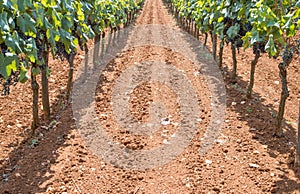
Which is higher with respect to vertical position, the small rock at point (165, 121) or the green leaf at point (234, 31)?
the green leaf at point (234, 31)

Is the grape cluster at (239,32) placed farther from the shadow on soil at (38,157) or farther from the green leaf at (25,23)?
the green leaf at (25,23)

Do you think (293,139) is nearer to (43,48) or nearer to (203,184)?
(203,184)

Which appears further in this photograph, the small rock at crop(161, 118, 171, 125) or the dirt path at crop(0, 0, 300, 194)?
the small rock at crop(161, 118, 171, 125)

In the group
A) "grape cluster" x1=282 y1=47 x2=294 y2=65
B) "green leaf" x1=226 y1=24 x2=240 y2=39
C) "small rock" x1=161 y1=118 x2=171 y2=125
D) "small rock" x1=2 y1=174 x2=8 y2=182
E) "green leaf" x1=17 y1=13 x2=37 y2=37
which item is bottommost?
"small rock" x1=2 y1=174 x2=8 y2=182

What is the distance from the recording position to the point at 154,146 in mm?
7340

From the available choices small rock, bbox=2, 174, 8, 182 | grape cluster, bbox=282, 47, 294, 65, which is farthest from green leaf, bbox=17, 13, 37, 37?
grape cluster, bbox=282, 47, 294, 65

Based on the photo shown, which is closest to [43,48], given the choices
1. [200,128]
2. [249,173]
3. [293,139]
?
[200,128]

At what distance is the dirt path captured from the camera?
238 inches

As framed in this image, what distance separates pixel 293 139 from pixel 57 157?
5.12 metres

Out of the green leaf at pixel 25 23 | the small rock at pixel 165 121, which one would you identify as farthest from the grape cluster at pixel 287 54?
the green leaf at pixel 25 23

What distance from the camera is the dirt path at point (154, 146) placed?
605 cm

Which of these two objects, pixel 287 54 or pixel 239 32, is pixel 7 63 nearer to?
pixel 287 54

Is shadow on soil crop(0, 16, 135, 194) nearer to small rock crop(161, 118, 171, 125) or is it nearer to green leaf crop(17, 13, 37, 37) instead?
small rock crop(161, 118, 171, 125)

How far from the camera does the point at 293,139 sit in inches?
303
